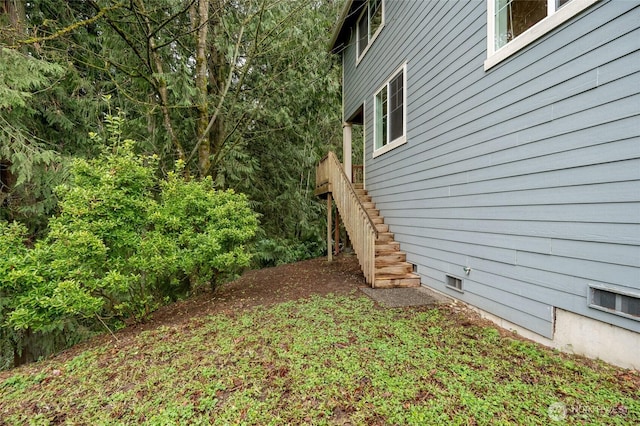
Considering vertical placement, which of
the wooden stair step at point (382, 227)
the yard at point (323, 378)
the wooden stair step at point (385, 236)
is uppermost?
the wooden stair step at point (382, 227)

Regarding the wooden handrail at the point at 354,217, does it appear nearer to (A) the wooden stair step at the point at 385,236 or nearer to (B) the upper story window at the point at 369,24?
(A) the wooden stair step at the point at 385,236

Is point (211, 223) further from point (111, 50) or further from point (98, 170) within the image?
point (111, 50)

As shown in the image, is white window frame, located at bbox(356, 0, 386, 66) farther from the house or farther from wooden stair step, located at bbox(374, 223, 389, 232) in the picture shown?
wooden stair step, located at bbox(374, 223, 389, 232)

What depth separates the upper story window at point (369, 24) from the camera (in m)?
7.09

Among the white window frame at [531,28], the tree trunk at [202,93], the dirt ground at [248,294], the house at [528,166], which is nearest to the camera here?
the house at [528,166]

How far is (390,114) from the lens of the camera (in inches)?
253

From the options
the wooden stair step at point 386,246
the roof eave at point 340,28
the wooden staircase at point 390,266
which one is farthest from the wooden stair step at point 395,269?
the roof eave at point 340,28

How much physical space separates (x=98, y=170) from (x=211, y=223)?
161 centimetres

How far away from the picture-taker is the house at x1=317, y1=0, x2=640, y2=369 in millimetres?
2199

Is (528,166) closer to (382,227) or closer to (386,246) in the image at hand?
(386,246)

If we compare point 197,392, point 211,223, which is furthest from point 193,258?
point 197,392

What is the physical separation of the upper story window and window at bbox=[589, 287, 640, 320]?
22.0 feet

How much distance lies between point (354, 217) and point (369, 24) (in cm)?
564

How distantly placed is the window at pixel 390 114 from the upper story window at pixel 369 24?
1628 mm
